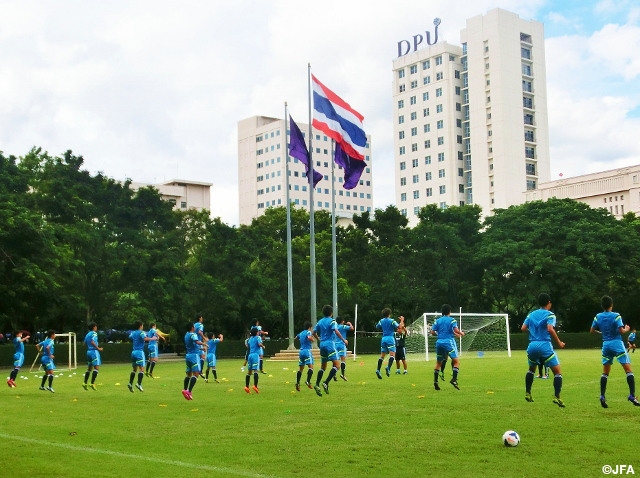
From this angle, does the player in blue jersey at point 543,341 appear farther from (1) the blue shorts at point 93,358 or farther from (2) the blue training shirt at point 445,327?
(1) the blue shorts at point 93,358

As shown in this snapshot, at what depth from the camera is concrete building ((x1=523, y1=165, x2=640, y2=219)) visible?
3182 inches

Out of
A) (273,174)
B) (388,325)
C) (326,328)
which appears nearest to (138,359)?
(326,328)

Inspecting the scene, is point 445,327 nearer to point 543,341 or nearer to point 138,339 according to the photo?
point 543,341

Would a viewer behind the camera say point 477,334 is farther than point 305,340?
Yes

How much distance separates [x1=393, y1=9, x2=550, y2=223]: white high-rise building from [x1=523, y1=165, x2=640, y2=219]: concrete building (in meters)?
19.5

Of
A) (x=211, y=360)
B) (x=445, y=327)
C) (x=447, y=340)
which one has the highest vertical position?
(x=445, y=327)

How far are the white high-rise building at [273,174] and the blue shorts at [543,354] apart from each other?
12764cm

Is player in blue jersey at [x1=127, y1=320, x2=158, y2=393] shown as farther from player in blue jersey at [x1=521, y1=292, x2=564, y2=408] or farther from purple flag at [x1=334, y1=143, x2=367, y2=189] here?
purple flag at [x1=334, y1=143, x2=367, y2=189]

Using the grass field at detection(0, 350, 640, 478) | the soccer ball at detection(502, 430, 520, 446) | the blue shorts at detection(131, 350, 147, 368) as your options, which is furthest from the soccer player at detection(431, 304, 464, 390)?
the soccer ball at detection(502, 430, 520, 446)

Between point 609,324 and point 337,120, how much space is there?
921 inches

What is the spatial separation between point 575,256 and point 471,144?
Answer: 55.3 metres

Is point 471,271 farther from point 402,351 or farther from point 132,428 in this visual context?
point 132,428

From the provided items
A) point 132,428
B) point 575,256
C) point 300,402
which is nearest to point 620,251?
point 575,256

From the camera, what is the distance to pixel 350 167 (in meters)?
36.7
